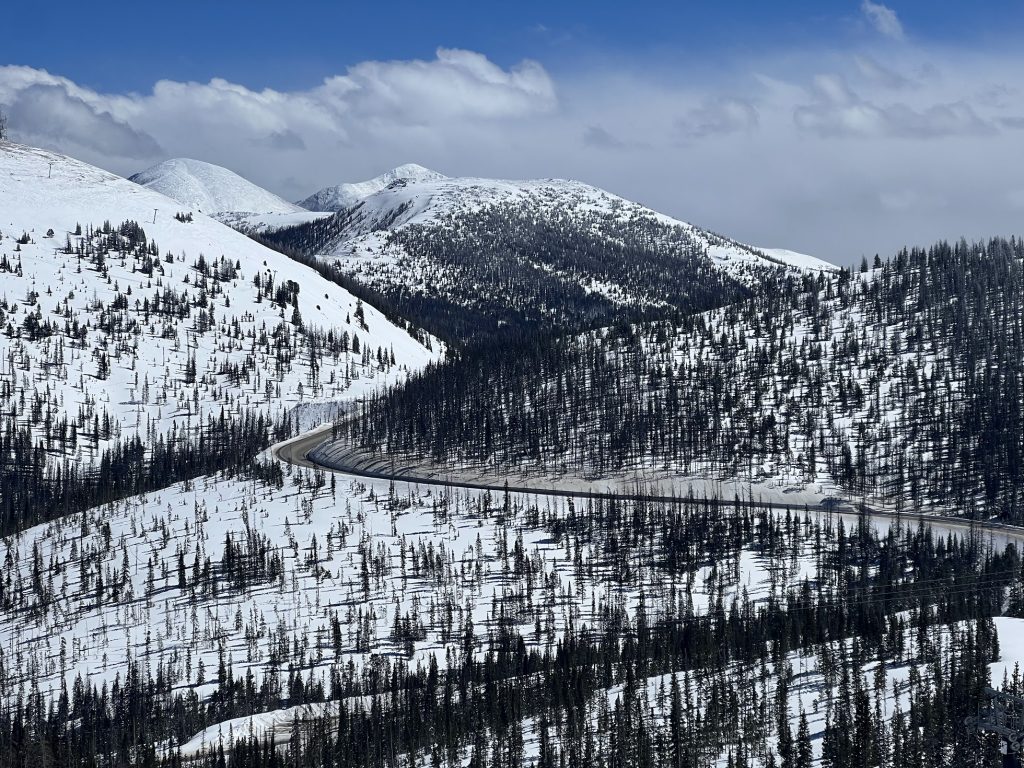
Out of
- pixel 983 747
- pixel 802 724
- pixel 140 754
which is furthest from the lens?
pixel 140 754

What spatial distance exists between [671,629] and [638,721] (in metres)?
39.0

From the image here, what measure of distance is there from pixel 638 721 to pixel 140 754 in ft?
218

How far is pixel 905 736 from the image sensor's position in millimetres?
135625

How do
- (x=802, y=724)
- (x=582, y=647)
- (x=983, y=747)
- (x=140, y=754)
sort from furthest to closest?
(x=582, y=647)
(x=140, y=754)
(x=802, y=724)
(x=983, y=747)

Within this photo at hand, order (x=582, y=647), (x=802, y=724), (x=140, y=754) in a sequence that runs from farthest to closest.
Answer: (x=582, y=647), (x=140, y=754), (x=802, y=724)

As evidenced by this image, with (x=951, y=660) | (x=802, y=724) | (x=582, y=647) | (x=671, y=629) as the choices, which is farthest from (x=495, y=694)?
(x=951, y=660)

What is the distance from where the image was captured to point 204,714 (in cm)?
19050

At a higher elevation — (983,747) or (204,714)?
(983,747)

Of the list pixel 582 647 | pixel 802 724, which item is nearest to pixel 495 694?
pixel 582 647

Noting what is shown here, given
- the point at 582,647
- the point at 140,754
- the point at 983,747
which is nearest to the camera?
the point at 983,747

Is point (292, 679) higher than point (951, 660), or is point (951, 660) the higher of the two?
point (951, 660)

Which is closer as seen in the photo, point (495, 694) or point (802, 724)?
point (802, 724)

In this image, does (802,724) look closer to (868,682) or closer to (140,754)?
(868,682)

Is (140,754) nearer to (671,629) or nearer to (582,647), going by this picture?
(582,647)
